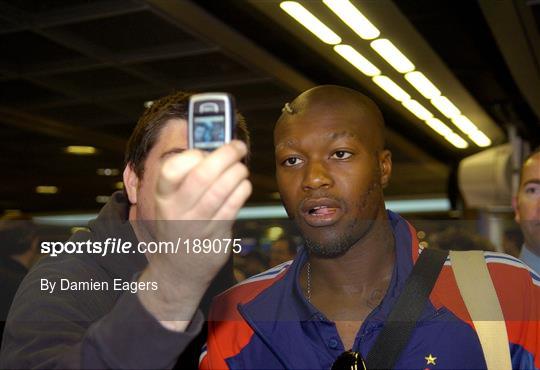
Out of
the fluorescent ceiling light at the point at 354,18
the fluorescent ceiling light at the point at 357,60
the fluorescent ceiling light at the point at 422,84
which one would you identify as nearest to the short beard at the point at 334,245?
the fluorescent ceiling light at the point at 354,18

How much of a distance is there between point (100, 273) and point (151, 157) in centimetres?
25

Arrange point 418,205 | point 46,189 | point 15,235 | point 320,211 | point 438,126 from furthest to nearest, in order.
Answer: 1. point 418,205
2. point 46,189
3. point 438,126
4. point 15,235
5. point 320,211

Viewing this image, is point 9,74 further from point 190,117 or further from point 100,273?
point 190,117

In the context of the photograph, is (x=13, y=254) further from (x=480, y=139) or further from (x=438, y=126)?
(x=480, y=139)

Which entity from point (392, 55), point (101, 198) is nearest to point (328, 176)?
point (392, 55)

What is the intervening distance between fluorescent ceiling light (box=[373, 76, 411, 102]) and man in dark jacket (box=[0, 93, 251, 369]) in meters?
3.67

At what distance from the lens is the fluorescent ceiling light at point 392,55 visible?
13.4 feet

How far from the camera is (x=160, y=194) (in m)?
0.74

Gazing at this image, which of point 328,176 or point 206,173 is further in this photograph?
point 328,176

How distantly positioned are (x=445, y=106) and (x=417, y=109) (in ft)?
0.75

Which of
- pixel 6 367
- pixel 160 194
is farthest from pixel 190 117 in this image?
pixel 6 367

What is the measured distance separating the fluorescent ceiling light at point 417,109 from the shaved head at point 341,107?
159 inches

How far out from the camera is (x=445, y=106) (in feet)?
19.1

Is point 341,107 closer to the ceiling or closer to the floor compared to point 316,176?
closer to the ceiling
